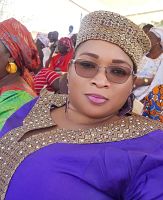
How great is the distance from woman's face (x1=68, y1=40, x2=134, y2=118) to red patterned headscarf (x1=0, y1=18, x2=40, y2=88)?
1.19 metres

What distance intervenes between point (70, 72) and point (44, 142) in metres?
0.30

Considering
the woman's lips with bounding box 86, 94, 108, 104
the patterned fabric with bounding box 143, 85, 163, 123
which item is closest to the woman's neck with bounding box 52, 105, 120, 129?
the woman's lips with bounding box 86, 94, 108, 104

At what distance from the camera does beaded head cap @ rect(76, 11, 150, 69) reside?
1365 mm

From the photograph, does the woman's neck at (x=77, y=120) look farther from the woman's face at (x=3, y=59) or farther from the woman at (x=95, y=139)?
the woman's face at (x=3, y=59)

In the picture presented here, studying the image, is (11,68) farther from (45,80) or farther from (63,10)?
(63,10)

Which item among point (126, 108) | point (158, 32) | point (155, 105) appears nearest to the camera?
point (126, 108)

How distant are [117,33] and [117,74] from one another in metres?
0.16

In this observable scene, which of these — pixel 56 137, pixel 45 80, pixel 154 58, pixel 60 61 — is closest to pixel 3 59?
pixel 45 80

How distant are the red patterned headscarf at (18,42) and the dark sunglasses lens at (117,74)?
128cm

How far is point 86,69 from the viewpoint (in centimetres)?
136

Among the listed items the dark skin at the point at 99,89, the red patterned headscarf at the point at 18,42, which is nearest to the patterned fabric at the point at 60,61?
the red patterned headscarf at the point at 18,42

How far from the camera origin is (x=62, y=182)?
1.19 meters

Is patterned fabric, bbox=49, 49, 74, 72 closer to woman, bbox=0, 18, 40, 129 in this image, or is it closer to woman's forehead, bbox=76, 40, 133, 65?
woman, bbox=0, 18, 40, 129

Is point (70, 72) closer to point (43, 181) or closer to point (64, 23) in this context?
point (43, 181)
